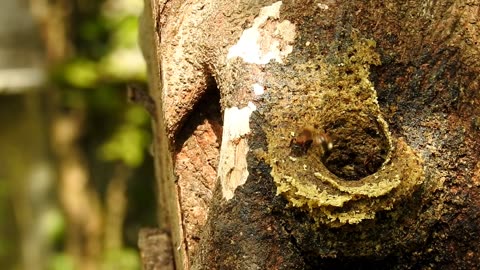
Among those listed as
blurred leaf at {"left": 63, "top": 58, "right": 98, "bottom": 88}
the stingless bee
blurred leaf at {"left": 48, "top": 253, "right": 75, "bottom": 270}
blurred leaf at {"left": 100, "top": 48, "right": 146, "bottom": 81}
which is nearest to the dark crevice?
the stingless bee

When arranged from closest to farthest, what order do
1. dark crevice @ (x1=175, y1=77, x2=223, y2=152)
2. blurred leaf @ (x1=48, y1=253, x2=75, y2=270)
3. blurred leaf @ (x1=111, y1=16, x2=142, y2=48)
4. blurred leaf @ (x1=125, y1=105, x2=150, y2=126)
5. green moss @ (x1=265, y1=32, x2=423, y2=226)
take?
green moss @ (x1=265, y1=32, x2=423, y2=226), dark crevice @ (x1=175, y1=77, x2=223, y2=152), blurred leaf @ (x1=111, y1=16, x2=142, y2=48), blurred leaf @ (x1=125, y1=105, x2=150, y2=126), blurred leaf @ (x1=48, y1=253, x2=75, y2=270)

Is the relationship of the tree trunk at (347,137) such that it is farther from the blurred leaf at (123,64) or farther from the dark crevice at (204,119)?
the blurred leaf at (123,64)

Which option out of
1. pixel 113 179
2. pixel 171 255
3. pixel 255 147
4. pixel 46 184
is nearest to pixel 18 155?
pixel 46 184

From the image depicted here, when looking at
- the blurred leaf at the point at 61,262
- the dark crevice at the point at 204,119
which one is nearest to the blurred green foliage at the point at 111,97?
the blurred leaf at the point at 61,262

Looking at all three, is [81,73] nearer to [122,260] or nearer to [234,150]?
[122,260]

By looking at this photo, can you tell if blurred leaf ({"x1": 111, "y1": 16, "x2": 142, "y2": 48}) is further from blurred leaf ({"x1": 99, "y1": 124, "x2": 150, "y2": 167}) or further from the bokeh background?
blurred leaf ({"x1": 99, "y1": 124, "x2": 150, "y2": 167})

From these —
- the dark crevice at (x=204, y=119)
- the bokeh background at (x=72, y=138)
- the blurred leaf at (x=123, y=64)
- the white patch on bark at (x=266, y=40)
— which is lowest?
the bokeh background at (x=72, y=138)

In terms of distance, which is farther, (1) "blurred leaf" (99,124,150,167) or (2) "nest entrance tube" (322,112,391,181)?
(1) "blurred leaf" (99,124,150,167)
